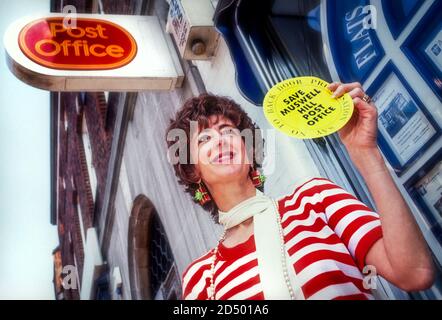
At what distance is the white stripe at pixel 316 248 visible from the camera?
65.8 inches

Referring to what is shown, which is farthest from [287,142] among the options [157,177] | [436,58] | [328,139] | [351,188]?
[157,177]

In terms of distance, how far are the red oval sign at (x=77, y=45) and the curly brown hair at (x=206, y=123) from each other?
1160 mm

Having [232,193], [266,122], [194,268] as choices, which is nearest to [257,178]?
[232,193]

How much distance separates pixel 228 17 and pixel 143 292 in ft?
13.2

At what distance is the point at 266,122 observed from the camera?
2.45 m

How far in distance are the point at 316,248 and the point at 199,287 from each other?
633 millimetres

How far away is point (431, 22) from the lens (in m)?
1.82

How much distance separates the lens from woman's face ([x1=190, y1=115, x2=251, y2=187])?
217 cm

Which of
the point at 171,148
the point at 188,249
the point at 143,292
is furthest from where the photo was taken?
the point at 143,292

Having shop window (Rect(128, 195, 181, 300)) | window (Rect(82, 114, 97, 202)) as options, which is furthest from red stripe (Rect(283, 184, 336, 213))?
window (Rect(82, 114, 97, 202))

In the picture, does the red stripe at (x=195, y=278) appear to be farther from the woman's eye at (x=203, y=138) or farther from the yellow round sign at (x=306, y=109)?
the yellow round sign at (x=306, y=109)

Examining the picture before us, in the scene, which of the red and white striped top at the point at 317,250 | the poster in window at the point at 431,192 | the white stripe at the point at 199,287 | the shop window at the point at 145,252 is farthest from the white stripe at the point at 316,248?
the shop window at the point at 145,252

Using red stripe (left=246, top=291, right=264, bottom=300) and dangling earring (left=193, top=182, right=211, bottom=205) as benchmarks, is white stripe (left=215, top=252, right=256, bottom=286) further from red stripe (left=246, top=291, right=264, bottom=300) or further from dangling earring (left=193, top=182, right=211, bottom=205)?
dangling earring (left=193, top=182, right=211, bottom=205)
